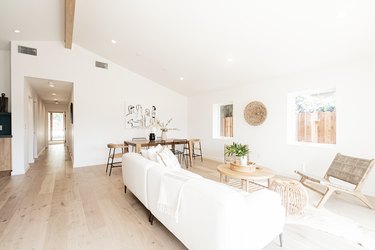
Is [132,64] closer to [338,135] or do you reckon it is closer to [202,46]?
[202,46]

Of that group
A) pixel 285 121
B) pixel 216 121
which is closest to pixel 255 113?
pixel 285 121

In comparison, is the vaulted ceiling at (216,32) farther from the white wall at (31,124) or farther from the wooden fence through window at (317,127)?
the white wall at (31,124)

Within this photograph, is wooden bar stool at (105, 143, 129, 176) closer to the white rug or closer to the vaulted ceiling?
the vaulted ceiling

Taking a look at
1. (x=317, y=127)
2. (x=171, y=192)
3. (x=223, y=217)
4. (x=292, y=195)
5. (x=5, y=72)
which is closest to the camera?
(x=223, y=217)

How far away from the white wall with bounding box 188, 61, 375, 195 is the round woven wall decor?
0.37 feet

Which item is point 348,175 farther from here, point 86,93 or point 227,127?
point 86,93

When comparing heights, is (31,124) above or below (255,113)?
below

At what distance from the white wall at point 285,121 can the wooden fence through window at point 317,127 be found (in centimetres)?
20

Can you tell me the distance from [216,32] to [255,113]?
2.27m

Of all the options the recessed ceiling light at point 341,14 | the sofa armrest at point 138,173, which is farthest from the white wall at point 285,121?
the sofa armrest at point 138,173

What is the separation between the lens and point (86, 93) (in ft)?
16.1

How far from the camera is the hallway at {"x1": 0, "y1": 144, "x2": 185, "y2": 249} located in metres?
1.77

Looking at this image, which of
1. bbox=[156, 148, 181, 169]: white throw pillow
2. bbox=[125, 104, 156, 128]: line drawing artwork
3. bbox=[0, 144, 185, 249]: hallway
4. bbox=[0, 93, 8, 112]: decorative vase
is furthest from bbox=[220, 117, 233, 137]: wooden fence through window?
bbox=[0, 93, 8, 112]: decorative vase

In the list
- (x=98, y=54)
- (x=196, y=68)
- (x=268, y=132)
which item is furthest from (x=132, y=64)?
A: (x=268, y=132)
